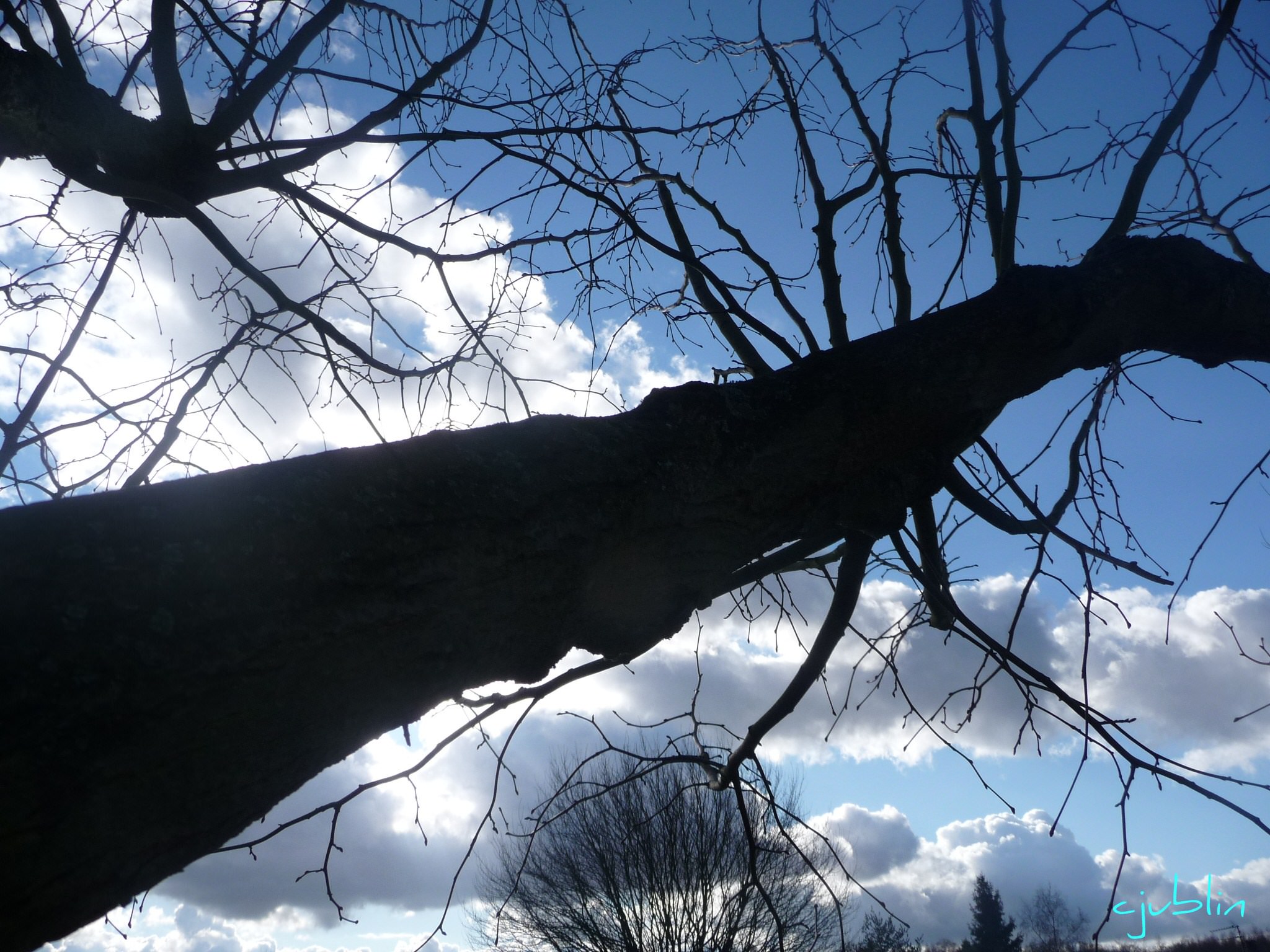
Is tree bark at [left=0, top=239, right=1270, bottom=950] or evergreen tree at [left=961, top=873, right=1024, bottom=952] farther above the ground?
tree bark at [left=0, top=239, right=1270, bottom=950]

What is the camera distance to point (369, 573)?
87 cm

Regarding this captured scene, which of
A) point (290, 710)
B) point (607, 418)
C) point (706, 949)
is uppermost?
point (607, 418)

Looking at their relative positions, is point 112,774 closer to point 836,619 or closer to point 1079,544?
point 836,619

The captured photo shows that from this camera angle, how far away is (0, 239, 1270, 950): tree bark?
2.20ft

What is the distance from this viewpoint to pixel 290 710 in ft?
2.65

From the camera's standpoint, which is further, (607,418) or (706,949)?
(706,949)

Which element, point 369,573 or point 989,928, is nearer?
Answer: point 369,573

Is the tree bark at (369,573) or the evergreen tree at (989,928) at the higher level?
the tree bark at (369,573)

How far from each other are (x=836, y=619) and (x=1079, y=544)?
1.83 ft

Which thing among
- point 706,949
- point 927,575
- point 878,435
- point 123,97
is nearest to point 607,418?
point 878,435

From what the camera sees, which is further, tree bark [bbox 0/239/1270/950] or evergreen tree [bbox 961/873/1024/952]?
evergreen tree [bbox 961/873/1024/952]

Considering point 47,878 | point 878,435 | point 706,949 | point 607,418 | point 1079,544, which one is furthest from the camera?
point 706,949

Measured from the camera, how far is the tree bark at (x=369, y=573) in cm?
67

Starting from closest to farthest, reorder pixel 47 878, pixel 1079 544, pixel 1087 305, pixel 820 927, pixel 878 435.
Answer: pixel 47 878 < pixel 878 435 < pixel 1087 305 < pixel 1079 544 < pixel 820 927
